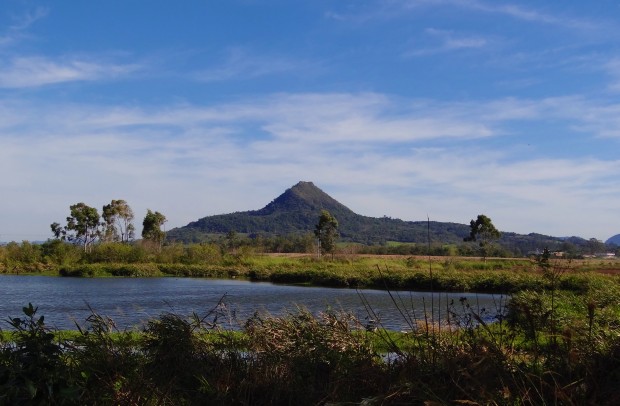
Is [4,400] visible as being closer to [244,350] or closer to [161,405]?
[161,405]

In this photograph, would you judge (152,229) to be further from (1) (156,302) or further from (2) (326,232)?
(1) (156,302)

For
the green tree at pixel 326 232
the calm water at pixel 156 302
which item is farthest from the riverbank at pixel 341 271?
the green tree at pixel 326 232

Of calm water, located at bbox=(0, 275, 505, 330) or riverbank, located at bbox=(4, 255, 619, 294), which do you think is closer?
calm water, located at bbox=(0, 275, 505, 330)

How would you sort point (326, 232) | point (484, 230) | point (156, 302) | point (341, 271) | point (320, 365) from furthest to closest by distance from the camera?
point (326, 232) → point (484, 230) → point (341, 271) → point (156, 302) → point (320, 365)

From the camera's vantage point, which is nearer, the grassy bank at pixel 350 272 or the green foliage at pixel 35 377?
the green foliage at pixel 35 377

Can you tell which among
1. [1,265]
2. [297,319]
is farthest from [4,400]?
[1,265]

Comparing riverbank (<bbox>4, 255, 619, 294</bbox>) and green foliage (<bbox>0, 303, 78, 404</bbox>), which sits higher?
green foliage (<bbox>0, 303, 78, 404</bbox>)

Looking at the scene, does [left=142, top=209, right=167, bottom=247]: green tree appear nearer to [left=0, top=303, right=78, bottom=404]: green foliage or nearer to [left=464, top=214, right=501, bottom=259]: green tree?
[left=464, top=214, right=501, bottom=259]: green tree

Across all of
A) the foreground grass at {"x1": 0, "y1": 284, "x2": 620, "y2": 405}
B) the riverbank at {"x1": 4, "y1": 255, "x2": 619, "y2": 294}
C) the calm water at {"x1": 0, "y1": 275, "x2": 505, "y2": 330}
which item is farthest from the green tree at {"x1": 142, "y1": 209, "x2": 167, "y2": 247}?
the foreground grass at {"x1": 0, "y1": 284, "x2": 620, "y2": 405}

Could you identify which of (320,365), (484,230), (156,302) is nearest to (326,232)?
(484,230)

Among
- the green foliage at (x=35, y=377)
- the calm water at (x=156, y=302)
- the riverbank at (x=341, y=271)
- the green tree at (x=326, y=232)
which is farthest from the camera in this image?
the green tree at (x=326, y=232)

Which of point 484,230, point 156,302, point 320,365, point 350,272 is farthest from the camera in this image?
point 484,230

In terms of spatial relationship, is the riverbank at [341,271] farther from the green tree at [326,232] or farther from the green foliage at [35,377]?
the green foliage at [35,377]

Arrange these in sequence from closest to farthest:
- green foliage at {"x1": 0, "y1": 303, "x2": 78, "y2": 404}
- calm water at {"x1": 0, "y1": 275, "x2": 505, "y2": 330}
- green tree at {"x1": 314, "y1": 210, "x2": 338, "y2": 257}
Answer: green foliage at {"x1": 0, "y1": 303, "x2": 78, "y2": 404}, calm water at {"x1": 0, "y1": 275, "x2": 505, "y2": 330}, green tree at {"x1": 314, "y1": 210, "x2": 338, "y2": 257}
